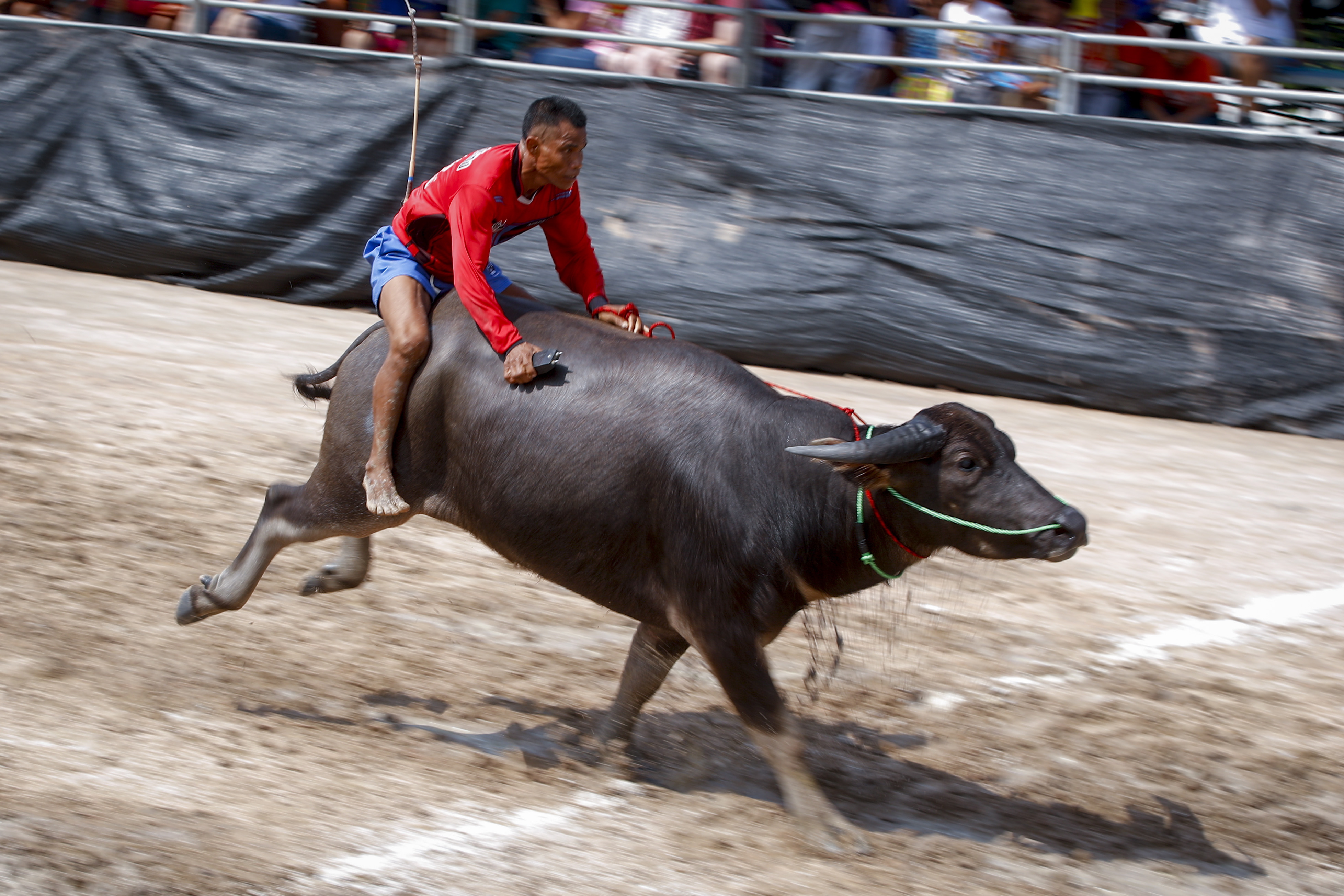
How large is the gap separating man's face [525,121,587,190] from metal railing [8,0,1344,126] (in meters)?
5.79

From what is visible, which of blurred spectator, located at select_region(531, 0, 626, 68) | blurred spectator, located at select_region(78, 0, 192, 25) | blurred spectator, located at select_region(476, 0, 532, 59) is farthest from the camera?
blurred spectator, located at select_region(78, 0, 192, 25)

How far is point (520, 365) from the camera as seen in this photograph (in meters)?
3.96

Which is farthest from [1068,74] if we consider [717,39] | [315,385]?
[315,385]

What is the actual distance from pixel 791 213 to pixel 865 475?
20.8 feet

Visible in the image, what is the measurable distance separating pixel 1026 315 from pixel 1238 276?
1425mm

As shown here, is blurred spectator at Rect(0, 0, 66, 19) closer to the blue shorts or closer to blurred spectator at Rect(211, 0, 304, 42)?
blurred spectator at Rect(211, 0, 304, 42)

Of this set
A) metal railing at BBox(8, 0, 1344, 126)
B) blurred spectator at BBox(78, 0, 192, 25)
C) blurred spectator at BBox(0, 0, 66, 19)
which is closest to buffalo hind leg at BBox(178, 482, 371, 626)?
metal railing at BBox(8, 0, 1344, 126)

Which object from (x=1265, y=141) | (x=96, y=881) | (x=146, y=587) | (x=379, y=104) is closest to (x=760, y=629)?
(x=96, y=881)

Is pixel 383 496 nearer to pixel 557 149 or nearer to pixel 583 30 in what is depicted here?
pixel 557 149

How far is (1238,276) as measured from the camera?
9.00 metres

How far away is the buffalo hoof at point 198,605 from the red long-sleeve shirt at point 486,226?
136 centimetres

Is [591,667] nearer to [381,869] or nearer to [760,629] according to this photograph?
[760,629]

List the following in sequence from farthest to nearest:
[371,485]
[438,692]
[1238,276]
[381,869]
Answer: [1238,276] < [438,692] < [371,485] < [381,869]

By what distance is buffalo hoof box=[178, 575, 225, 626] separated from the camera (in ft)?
15.0
